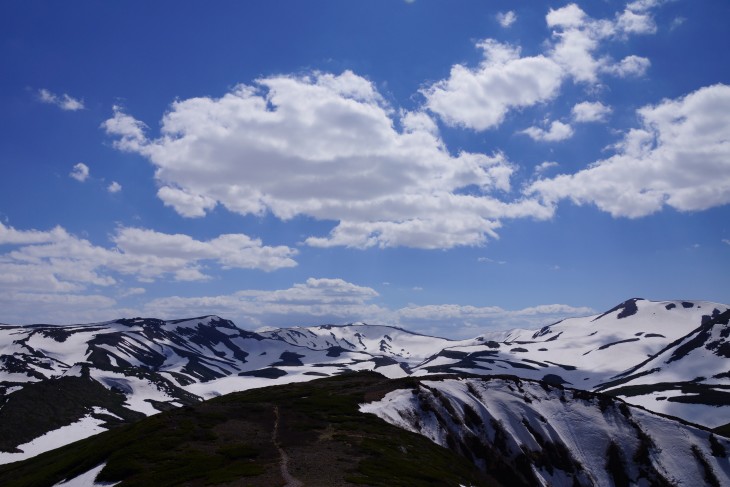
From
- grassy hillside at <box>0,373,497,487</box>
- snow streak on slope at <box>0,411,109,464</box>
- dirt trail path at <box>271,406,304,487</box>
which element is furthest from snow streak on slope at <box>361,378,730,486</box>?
snow streak on slope at <box>0,411,109,464</box>

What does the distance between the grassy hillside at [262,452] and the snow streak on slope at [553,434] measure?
11.7 m

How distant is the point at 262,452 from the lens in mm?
57188

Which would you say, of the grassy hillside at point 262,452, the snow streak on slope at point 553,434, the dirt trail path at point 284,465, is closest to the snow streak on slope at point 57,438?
the grassy hillside at point 262,452

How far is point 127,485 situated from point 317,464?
1722cm

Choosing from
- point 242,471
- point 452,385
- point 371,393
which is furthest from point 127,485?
point 452,385

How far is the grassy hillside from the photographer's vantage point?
47375 millimetres

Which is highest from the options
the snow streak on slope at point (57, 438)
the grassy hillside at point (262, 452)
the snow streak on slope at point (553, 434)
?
the grassy hillside at point (262, 452)

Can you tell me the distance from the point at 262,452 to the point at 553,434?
280 ft

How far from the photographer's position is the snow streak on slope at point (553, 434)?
9981cm

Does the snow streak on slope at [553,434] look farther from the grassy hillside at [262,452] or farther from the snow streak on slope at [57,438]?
the snow streak on slope at [57,438]

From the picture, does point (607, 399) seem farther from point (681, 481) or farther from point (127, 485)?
point (127, 485)

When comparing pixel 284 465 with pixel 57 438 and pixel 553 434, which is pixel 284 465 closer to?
pixel 553 434

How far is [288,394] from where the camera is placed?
113 metres

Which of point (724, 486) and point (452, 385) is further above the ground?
point (452, 385)
